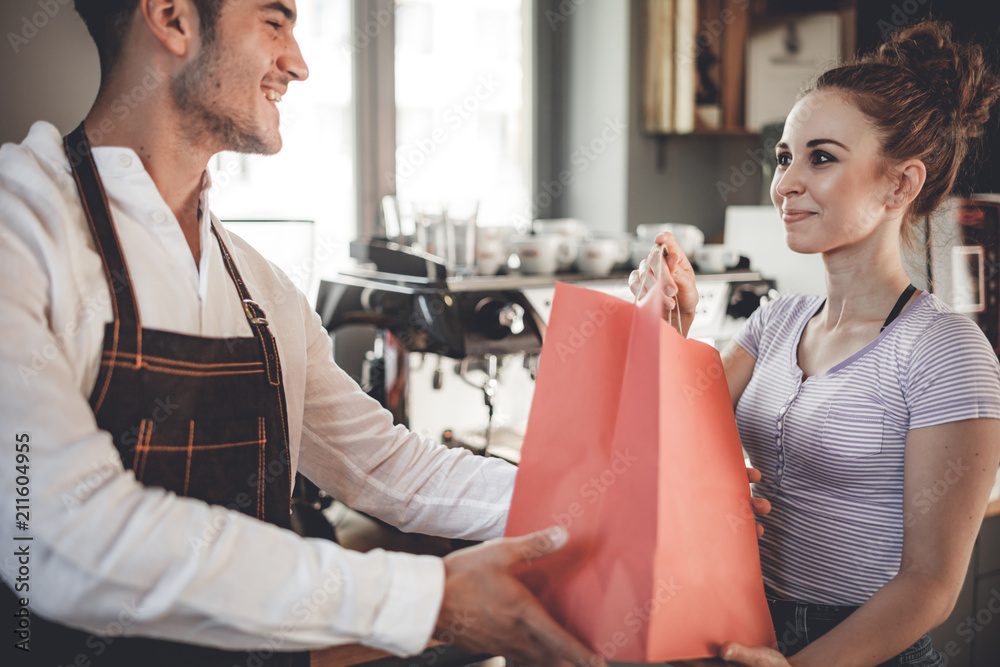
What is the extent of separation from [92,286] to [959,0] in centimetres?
289

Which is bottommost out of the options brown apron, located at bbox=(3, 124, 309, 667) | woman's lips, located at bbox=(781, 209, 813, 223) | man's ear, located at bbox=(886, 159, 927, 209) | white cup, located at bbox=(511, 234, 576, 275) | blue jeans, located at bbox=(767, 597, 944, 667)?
blue jeans, located at bbox=(767, 597, 944, 667)

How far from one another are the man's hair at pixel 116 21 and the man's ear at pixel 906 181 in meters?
0.93

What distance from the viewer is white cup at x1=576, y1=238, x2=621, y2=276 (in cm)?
194

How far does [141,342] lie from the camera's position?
0.88 m

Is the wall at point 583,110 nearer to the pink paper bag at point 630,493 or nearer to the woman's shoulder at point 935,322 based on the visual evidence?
the woman's shoulder at point 935,322

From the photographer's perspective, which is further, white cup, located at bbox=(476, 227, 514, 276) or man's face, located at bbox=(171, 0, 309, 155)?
white cup, located at bbox=(476, 227, 514, 276)

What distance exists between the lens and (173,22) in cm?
93

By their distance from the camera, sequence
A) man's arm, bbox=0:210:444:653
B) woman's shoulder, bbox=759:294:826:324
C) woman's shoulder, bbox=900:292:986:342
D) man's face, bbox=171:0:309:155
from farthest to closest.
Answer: woman's shoulder, bbox=759:294:826:324 < woman's shoulder, bbox=900:292:986:342 < man's face, bbox=171:0:309:155 < man's arm, bbox=0:210:444:653

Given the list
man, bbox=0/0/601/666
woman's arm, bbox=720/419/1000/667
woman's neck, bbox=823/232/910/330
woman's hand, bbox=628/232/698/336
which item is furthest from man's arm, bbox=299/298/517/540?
woman's neck, bbox=823/232/910/330

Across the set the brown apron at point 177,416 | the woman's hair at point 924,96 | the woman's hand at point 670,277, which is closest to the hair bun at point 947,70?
the woman's hair at point 924,96

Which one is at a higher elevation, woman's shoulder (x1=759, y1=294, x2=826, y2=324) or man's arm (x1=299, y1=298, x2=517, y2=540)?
woman's shoulder (x1=759, y1=294, x2=826, y2=324)

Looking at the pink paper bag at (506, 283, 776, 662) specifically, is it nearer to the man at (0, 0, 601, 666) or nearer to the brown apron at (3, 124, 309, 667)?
the man at (0, 0, 601, 666)

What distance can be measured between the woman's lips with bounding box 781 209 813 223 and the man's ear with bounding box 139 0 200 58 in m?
0.83

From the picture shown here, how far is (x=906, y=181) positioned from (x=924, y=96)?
128mm
